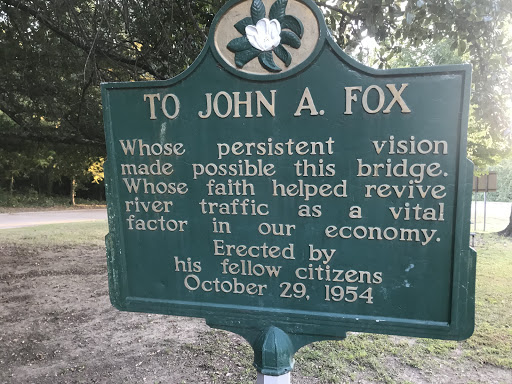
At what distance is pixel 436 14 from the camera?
3531 mm

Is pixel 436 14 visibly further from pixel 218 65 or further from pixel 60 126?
pixel 60 126

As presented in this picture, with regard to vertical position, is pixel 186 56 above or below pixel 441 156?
above

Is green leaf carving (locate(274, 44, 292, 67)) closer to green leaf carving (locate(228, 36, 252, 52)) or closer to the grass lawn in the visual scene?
green leaf carving (locate(228, 36, 252, 52))

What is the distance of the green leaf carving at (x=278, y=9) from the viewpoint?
1671mm

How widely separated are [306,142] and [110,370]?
10.6ft

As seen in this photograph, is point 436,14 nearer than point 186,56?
Yes

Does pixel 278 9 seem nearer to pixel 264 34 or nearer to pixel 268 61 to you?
pixel 264 34

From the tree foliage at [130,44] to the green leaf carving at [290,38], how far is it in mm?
1792

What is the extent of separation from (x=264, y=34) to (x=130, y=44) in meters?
4.38

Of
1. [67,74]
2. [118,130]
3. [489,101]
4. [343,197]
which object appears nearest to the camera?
[343,197]

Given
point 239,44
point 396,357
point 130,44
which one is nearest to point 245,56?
point 239,44

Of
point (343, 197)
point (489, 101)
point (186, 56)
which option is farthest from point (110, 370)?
point (489, 101)

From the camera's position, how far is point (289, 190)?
1799 millimetres

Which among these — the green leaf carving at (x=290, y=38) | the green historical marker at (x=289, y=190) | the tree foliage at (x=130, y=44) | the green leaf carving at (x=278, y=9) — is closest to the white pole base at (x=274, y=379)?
the green historical marker at (x=289, y=190)
